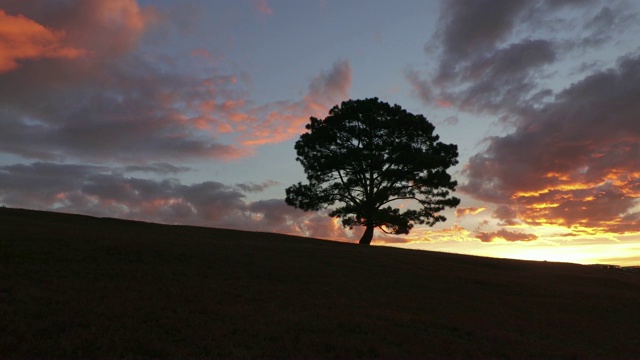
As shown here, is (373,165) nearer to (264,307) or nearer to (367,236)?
(367,236)

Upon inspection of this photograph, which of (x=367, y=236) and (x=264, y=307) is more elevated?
(x=367, y=236)

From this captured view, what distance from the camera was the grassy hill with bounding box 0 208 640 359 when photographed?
12.8 m

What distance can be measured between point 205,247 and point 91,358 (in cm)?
1930

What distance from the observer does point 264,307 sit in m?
17.2

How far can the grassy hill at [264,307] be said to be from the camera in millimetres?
12812

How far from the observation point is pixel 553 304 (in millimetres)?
25062

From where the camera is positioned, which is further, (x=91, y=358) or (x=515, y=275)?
(x=515, y=275)

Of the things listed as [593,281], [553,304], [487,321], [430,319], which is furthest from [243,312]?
[593,281]

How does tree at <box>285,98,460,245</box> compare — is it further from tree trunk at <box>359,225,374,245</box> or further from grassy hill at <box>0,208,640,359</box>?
grassy hill at <box>0,208,640,359</box>

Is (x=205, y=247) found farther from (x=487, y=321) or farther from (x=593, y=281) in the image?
(x=593, y=281)

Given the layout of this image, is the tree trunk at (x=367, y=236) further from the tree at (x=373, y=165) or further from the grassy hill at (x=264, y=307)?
the grassy hill at (x=264, y=307)

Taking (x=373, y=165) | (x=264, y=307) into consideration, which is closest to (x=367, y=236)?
(x=373, y=165)

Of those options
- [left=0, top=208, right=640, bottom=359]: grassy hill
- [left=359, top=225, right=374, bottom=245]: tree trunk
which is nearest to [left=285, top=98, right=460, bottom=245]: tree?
[left=359, top=225, right=374, bottom=245]: tree trunk

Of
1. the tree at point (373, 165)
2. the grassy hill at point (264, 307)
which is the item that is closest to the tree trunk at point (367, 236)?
the tree at point (373, 165)
